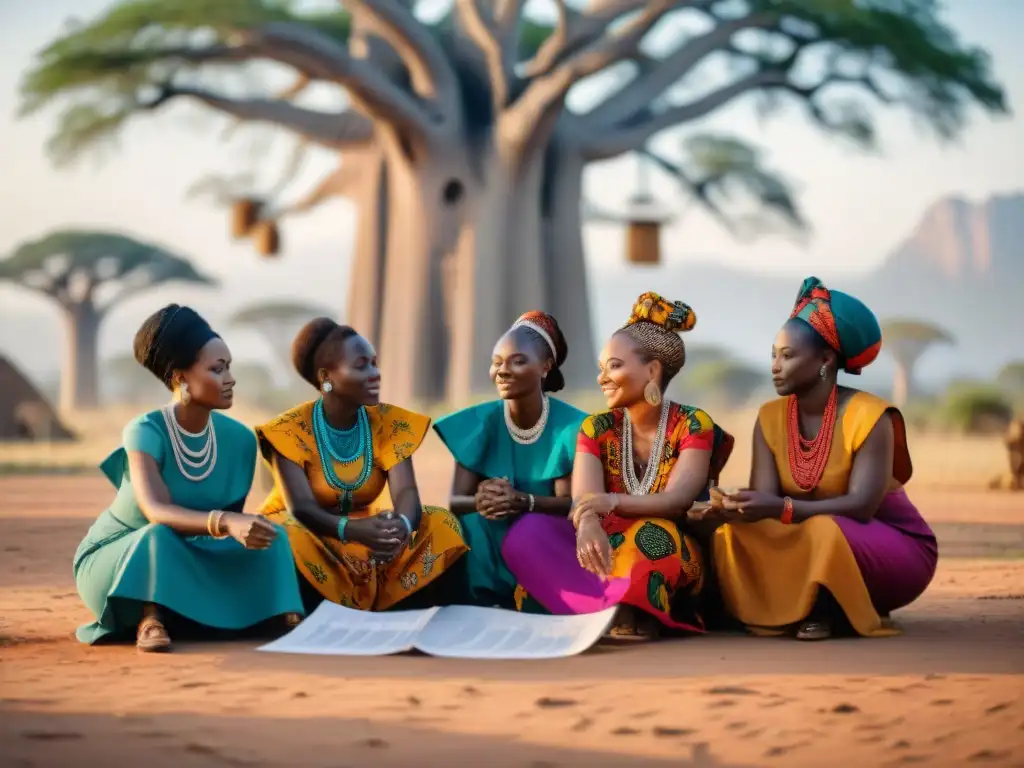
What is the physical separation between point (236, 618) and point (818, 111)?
17058 millimetres

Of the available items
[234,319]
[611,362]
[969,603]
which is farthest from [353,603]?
[234,319]

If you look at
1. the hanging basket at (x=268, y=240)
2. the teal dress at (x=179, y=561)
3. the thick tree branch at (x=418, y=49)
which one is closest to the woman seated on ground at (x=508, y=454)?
the teal dress at (x=179, y=561)

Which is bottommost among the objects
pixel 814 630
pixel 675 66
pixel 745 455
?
pixel 814 630

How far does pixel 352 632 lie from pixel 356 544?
0.45 meters

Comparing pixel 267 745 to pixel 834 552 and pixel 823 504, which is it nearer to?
pixel 834 552

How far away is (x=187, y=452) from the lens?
18.2 ft

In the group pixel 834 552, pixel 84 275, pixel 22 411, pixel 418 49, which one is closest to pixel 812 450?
pixel 834 552

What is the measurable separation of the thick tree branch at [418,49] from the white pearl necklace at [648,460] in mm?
12155

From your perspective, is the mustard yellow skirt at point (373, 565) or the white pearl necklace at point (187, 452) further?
the mustard yellow skirt at point (373, 565)

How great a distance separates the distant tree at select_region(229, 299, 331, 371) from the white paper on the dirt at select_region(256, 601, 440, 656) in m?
35.4

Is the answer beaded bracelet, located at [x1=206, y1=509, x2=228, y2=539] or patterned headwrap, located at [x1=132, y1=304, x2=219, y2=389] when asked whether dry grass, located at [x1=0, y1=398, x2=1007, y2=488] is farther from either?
beaded bracelet, located at [x1=206, y1=509, x2=228, y2=539]

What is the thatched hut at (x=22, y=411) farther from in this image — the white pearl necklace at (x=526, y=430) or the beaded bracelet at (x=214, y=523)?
the beaded bracelet at (x=214, y=523)

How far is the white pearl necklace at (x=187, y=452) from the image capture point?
552 centimetres

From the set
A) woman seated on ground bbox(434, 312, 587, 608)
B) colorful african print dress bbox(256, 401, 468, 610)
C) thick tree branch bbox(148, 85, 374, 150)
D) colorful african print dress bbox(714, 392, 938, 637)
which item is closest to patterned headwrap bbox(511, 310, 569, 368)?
woman seated on ground bbox(434, 312, 587, 608)
